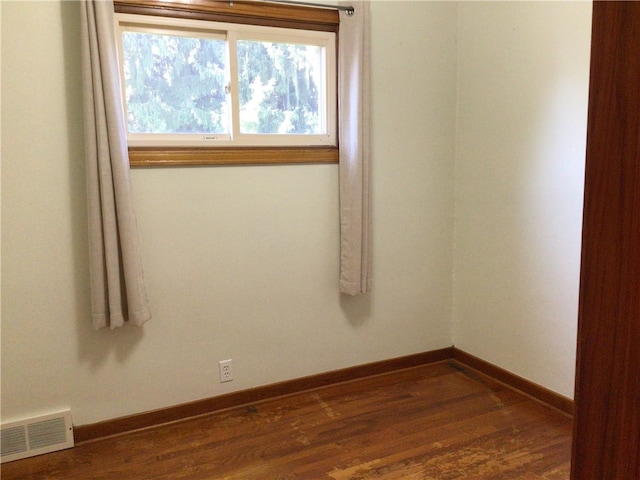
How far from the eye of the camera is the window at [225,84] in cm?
234

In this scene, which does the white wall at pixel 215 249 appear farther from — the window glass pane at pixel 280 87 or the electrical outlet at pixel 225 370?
the window glass pane at pixel 280 87

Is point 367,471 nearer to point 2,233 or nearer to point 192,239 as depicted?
point 192,239

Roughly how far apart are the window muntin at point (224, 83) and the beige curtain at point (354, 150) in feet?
0.30

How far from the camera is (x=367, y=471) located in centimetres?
211

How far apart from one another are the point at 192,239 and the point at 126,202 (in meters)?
0.39

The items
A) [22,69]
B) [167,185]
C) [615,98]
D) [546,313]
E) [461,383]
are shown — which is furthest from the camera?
[461,383]

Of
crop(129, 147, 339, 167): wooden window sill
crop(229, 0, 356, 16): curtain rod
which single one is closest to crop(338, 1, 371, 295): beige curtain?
crop(229, 0, 356, 16): curtain rod

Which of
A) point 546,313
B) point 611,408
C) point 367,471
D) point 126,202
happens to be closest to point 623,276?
point 611,408

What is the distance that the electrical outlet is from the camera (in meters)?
2.63

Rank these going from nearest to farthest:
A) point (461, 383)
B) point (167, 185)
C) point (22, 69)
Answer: point (22, 69) < point (167, 185) < point (461, 383)

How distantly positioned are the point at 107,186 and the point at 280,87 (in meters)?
→ 1.00

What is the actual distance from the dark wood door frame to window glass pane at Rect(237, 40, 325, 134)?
2054mm

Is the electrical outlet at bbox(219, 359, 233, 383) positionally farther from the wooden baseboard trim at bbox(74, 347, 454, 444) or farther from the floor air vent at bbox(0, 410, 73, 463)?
the floor air vent at bbox(0, 410, 73, 463)

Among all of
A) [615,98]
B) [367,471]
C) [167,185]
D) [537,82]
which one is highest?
[537,82]
